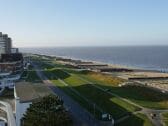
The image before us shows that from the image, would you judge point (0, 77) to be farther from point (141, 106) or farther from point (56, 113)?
point (56, 113)

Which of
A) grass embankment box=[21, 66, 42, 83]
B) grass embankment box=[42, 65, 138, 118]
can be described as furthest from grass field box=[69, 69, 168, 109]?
grass embankment box=[21, 66, 42, 83]

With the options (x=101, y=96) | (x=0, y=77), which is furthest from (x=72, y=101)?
(x=0, y=77)

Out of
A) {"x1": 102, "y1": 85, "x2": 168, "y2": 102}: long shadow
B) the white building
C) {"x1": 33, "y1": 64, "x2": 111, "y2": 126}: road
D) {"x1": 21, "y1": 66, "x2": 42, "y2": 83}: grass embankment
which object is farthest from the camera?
{"x1": 21, "y1": 66, "x2": 42, "y2": 83}: grass embankment

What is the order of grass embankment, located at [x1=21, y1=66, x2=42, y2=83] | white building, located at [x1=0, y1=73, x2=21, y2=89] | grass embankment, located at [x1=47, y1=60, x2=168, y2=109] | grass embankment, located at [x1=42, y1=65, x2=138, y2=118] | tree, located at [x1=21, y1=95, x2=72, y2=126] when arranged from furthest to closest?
grass embankment, located at [x1=21, y1=66, x2=42, y2=83] → white building, located at [x1=0, y1=73, x2=21, y2=89] → grass embankment, located at [x1=47, y1=60, x2=168, y2=109] → grass embankment, located at [x1=42, y1=65, x2=138, y2=118] → tree, located at [x1=21, y1=95, x2=72, y2=126]

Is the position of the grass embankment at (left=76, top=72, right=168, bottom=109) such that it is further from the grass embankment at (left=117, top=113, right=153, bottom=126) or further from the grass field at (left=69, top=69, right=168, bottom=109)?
the grass embankment at (left=117, top=113, right=153, bottom=126)

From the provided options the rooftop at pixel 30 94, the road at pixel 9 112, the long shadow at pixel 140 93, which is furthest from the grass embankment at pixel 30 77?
the road at pixel 9 112

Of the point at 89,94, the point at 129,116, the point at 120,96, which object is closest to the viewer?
the point at 129,116
